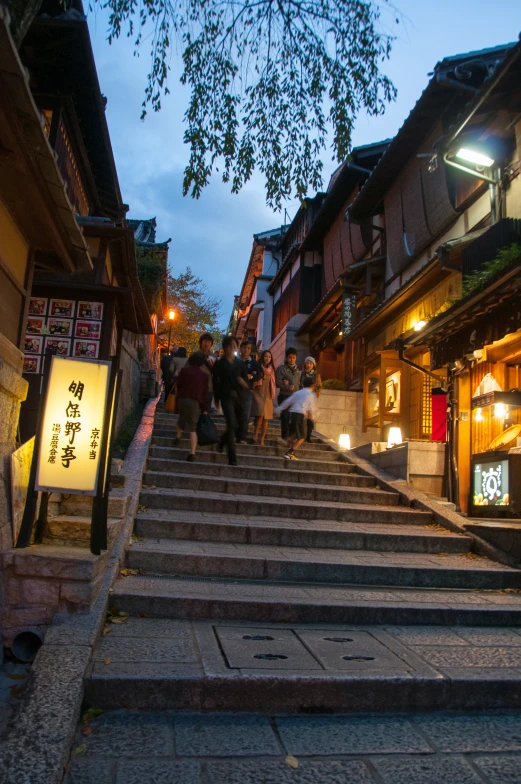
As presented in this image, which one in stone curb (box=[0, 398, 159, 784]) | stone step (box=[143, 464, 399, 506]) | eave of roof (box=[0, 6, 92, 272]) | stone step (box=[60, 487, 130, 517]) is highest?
eave of roof (box=[0, 6, 92, 272])

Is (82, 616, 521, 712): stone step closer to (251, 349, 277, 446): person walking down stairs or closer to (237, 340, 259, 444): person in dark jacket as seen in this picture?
(237, 340, 259, 444): person in dark jacket

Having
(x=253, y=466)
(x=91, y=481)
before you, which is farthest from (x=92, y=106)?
(x=91, y=481)

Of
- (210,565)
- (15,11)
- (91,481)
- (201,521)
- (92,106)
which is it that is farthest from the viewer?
(92,106)

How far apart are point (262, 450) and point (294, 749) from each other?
9067 millimetres

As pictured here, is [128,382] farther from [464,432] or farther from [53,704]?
[53,704]

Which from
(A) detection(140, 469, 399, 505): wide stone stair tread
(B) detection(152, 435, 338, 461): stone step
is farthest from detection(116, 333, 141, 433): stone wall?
(A) detection(140, 469, 399, 505): wide stone stair tread

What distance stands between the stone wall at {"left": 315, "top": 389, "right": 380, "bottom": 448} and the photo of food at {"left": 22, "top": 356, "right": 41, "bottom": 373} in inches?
366

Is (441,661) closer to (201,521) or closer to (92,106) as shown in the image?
(201,521)

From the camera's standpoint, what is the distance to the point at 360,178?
21344mm

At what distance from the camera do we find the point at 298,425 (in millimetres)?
11859

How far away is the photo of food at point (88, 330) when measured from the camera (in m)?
11.8

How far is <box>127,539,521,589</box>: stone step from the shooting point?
5984 millimetres

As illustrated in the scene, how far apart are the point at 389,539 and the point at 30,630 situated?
458 cm

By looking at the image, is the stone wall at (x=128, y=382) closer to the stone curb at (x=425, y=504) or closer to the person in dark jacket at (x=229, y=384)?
the person in dark jacket at (x=229, y=384)
